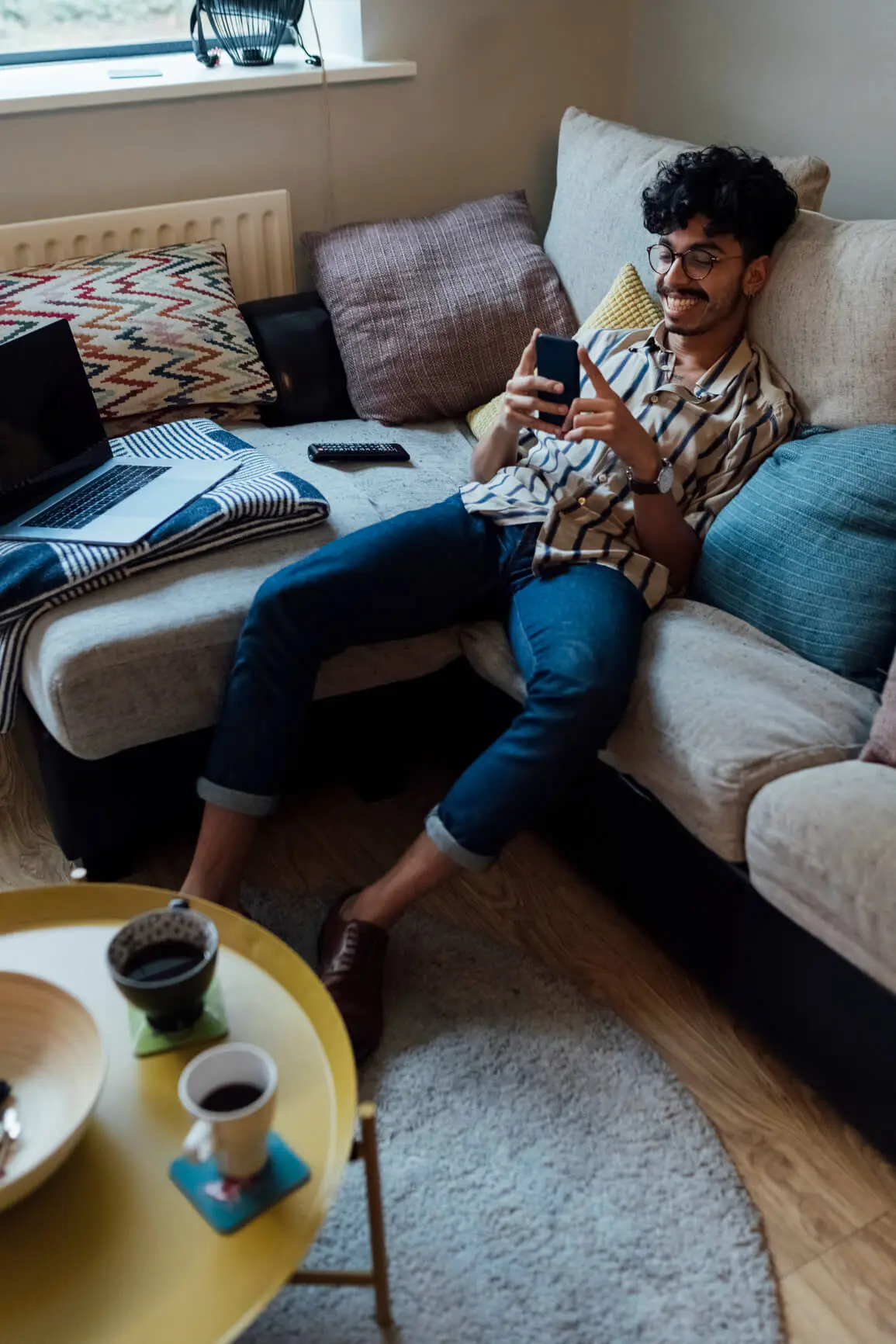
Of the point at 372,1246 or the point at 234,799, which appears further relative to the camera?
the point at 234,799

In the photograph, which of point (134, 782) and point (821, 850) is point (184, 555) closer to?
point (134, 782)

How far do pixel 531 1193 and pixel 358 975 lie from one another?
358 mm

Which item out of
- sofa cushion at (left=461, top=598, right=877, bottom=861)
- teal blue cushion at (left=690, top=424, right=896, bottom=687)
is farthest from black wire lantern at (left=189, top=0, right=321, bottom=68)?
sofa cushion at (left=461, top=598, right=877, bottom=861)

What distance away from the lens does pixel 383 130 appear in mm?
2668

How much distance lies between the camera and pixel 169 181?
99.0 inches

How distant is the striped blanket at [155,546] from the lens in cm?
170

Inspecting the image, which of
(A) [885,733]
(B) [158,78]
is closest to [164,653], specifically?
(A) [885,733]

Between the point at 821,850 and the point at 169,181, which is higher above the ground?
the point at 169,181

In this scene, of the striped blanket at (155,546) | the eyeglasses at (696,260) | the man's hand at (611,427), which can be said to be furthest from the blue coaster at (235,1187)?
the eyeglasses at (696,260)

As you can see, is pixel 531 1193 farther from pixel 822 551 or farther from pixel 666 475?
pixel 666 475

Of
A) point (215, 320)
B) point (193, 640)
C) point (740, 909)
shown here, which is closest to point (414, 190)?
point (215, 320)

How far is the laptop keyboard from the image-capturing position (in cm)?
184

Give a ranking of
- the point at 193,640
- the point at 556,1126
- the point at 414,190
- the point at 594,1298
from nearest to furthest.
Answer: the point at 594,1298 < the point at 556,1126 < the point at 193,640 < the point at 414,190

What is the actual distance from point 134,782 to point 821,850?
40.1 inches
